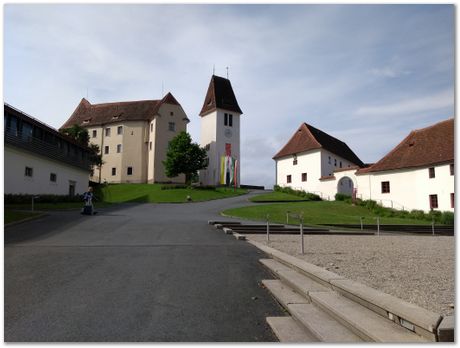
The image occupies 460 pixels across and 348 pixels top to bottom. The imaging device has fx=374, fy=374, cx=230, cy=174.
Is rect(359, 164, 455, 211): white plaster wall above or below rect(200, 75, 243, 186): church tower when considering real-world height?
below

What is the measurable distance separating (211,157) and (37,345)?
53617 millimetres

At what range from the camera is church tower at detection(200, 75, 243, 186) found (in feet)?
182

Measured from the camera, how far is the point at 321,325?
4559mm

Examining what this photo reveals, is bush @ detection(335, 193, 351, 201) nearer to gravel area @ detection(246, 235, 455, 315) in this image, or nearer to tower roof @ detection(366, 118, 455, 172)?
tower roof @ detection(366, 118, 455, 172)

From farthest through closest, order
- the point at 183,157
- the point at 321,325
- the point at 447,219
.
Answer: the point at 183,157
the point at 447,219
the point at 321,325

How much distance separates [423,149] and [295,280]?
3412 cm

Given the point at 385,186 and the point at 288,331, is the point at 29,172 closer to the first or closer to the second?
the point at 288,331

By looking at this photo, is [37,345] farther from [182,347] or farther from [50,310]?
[182,347]

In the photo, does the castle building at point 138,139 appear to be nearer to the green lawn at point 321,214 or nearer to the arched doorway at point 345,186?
the arched doorway at point 345,186

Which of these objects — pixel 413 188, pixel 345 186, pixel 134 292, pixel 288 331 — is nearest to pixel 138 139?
pixel 345 186

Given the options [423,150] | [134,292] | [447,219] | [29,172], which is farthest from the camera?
[423,150]

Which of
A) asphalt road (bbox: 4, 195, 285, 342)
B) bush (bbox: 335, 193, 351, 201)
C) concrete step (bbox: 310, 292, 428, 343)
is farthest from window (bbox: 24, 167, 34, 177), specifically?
bush (bbox: 335, 193, 351, 201)

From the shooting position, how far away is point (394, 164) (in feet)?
122

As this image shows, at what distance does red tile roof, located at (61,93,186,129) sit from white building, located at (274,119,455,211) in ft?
86.0
